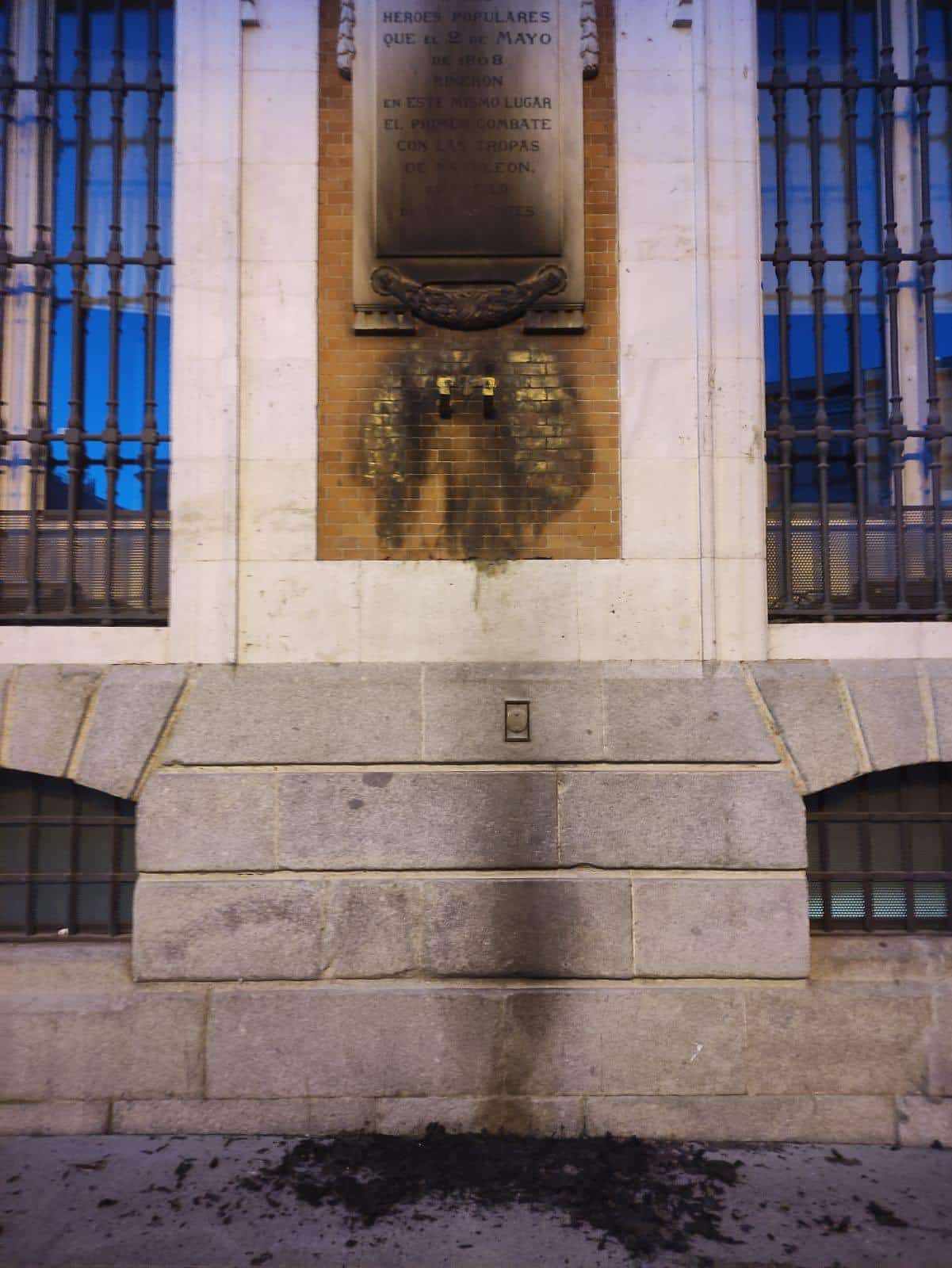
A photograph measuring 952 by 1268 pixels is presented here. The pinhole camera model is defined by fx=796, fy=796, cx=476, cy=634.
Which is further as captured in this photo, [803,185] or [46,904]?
[803,185]

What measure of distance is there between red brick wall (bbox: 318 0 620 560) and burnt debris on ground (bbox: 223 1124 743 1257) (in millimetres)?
3425

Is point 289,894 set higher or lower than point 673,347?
lower

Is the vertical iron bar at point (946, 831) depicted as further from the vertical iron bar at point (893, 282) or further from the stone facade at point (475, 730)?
the vertical iron bar at point (893, 282)

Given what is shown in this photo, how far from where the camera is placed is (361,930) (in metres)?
4.76

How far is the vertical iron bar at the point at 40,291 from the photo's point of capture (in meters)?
5.30

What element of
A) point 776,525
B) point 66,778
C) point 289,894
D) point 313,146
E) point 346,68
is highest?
point 346,68

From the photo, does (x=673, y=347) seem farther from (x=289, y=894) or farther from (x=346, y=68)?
(x=289, y=894)

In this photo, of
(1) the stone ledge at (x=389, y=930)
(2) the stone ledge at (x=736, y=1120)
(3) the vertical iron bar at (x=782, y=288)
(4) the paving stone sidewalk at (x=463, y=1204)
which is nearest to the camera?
(4) the paving stone sidewalk at (x=463, y=1204)

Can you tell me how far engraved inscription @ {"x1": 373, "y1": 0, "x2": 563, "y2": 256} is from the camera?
5207mm

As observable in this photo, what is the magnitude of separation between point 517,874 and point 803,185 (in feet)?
17.0

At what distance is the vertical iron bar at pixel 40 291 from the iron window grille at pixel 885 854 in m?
5.44

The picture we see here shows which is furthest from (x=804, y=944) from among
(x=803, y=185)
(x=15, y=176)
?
(x=15, y=176)

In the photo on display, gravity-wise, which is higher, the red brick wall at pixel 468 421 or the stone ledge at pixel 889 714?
the red brick wall at pixel 468 421

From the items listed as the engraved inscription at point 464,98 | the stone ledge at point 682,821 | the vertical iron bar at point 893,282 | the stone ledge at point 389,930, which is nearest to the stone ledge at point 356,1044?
the stone ledge at point 389,930
